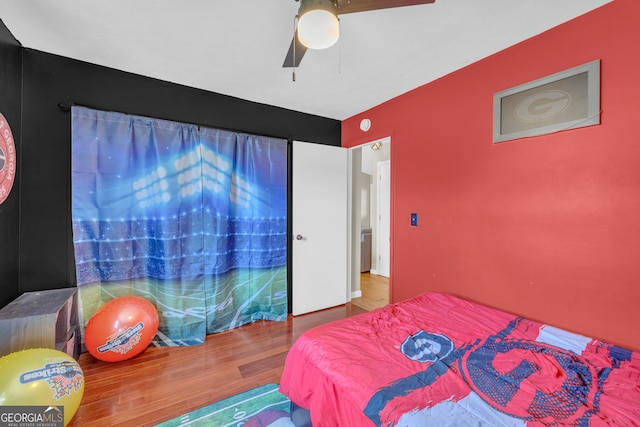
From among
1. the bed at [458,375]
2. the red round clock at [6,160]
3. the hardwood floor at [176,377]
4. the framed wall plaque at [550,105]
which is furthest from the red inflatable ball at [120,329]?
the framed wall plaque at [550,105]

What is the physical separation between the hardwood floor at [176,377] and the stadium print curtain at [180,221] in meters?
0.26

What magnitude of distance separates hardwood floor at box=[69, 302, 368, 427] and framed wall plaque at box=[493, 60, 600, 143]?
2.59 metres

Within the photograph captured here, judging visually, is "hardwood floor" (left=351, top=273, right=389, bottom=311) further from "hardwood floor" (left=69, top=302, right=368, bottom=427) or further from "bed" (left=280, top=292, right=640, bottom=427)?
"bed" (left=280, top=292, right=640, bottom=427)

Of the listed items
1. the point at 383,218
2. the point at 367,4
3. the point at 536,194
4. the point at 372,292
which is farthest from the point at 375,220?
the point at 367,4

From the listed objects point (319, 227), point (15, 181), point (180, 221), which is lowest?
point (319, 227)

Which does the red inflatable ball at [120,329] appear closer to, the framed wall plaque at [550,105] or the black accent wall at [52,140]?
the black accent wall at [52,140]

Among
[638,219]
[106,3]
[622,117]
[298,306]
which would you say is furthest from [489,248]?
[106,3]

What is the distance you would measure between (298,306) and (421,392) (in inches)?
88.2

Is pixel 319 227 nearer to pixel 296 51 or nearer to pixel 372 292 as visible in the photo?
pixel 372 292

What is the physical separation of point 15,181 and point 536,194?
12.2 feet

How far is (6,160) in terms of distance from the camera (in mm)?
1738

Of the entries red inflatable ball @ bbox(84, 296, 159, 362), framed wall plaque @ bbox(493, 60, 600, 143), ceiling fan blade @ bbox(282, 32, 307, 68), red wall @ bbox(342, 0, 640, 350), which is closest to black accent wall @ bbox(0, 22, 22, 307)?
red inflatable ball @ bbox(84, 296, 159, 362)

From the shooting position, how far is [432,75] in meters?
2.34

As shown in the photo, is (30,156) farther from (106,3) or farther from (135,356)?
(135,356)
